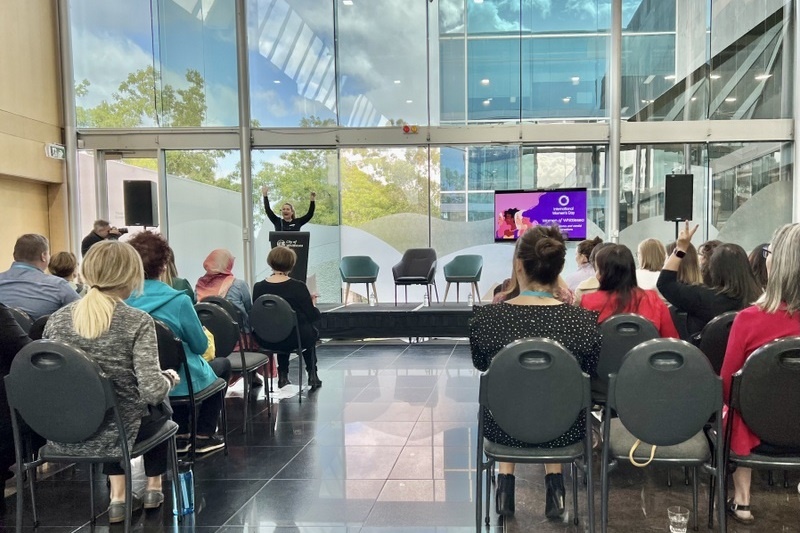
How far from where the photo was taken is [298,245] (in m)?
8.09

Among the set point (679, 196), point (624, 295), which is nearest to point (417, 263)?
point (679, 196)

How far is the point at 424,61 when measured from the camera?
1009 centimetres

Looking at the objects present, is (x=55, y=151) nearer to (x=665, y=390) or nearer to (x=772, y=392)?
(x=665, y=390)

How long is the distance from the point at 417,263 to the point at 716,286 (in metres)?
5.96

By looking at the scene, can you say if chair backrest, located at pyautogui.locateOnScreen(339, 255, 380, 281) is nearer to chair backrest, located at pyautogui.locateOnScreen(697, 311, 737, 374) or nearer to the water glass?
chair backrest, located at pyautogui.locateOnScreen(697, 311, 737, 374)

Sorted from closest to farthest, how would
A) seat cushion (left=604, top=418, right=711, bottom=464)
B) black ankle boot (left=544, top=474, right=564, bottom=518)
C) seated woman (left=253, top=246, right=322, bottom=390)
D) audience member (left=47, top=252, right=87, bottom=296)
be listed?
seat cushion (left=604, top=418, right=711, bottom=464), black ankle boot (left=544, top=474, right=564, bottom=518), audience member (left=47, top=252, right=87, bottom=296), seated woman (left=253, top=246, right=322, bottom=390)

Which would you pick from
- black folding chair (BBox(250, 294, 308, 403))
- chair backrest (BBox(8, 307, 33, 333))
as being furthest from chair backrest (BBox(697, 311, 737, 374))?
chair backrest (BBox(8, 307, 33, 333))

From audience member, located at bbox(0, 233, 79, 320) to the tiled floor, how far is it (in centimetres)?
118

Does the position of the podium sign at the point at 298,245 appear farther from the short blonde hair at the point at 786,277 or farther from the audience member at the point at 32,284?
the short blonde hair at the point at 786,277

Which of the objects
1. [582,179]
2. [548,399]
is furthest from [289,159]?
[548,399]

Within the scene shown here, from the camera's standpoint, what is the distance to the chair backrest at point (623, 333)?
3.09m

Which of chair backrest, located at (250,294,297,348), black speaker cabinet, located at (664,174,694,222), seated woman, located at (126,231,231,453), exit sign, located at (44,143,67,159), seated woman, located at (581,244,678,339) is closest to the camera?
seated woman, located at (126,231,231,453)

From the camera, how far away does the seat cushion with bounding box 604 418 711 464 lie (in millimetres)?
2389

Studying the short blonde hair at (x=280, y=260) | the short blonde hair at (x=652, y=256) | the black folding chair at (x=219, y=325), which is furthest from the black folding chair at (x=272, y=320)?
the short blonde hair at (x=652, y=256)
